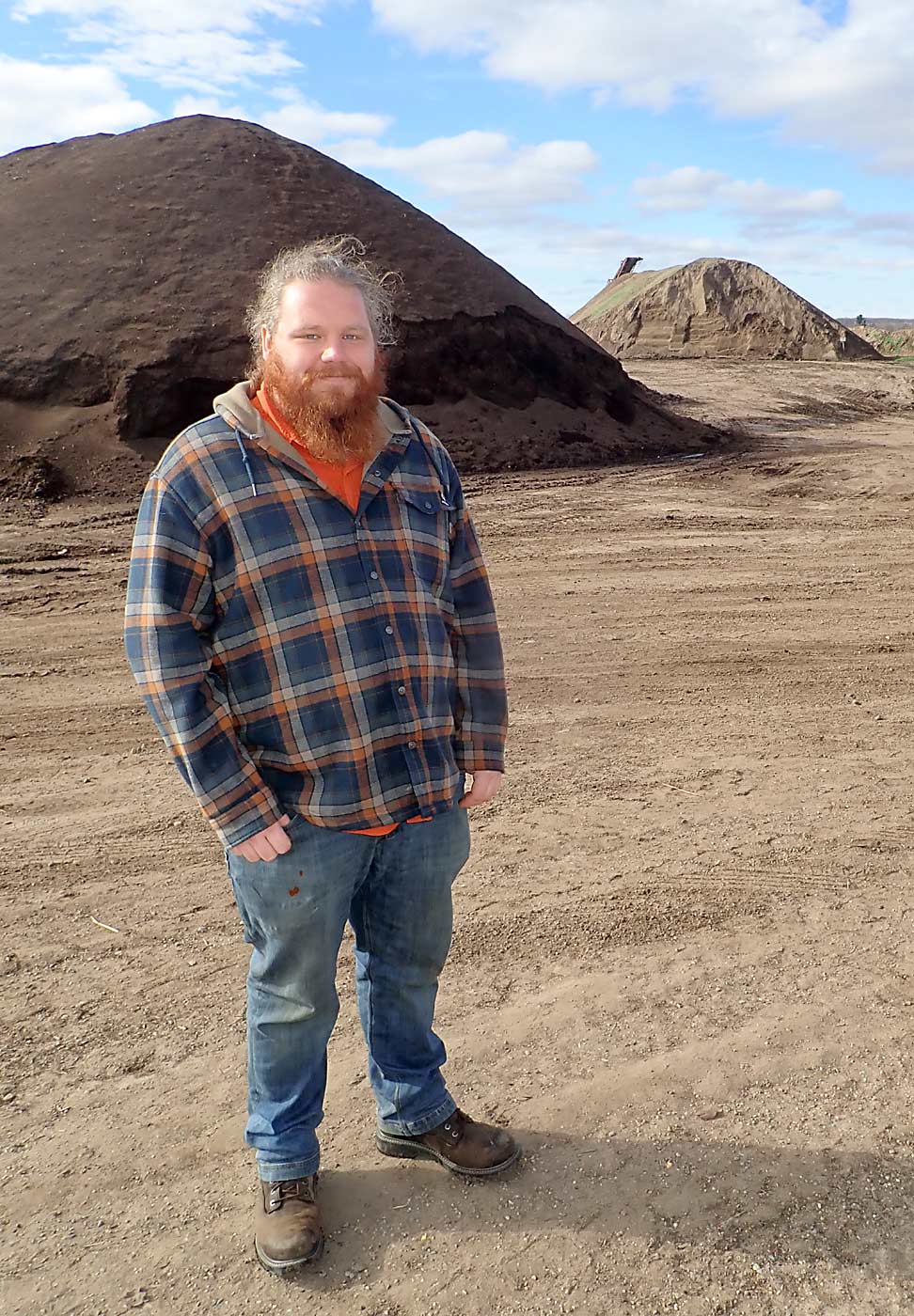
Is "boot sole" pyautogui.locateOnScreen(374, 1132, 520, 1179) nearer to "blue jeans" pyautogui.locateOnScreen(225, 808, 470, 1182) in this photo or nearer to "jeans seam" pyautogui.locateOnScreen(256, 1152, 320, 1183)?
"blue jeans" pyautogui.locateOnScreen(225, 808, 470, 1182)

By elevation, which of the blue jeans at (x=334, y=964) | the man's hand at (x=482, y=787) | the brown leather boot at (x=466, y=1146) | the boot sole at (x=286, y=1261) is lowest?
the boot sole at (x=286, y=1261)

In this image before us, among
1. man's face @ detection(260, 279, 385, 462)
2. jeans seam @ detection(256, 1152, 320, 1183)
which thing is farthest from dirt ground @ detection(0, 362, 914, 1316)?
man's face @ detection(260, 279, 385, 462)

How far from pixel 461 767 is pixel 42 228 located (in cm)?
1339

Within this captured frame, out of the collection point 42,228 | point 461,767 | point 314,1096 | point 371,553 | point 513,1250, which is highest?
point 42,228

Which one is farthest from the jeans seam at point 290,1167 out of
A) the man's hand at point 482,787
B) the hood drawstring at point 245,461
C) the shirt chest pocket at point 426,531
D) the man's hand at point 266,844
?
the hood drawstring at point 245,461

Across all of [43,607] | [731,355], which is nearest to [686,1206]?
[43,607]

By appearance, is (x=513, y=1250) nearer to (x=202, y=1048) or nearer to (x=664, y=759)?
(x=202, y=1048)

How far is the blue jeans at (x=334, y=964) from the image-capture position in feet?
7.00

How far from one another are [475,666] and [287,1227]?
1289 mm

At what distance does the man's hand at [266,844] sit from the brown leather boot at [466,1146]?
36.1 inches

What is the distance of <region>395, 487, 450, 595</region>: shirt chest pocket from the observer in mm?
2186

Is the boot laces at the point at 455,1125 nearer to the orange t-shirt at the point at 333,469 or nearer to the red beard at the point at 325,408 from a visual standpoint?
the orange t-shirt at the point at 333,469

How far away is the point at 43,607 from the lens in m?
7.39

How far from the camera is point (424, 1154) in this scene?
100 inches
